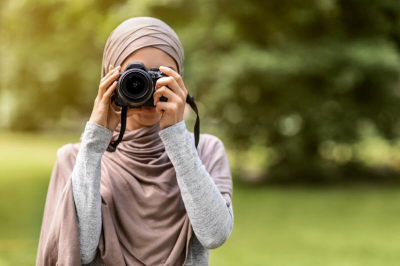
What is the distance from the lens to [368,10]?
10305 mm

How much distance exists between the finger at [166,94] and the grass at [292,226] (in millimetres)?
4781

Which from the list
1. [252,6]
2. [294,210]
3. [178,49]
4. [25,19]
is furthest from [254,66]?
[178,49]

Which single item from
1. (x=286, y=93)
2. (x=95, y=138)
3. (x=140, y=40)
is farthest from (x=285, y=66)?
(x=95, y=138)

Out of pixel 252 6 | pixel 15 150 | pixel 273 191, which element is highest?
pixel 15 150

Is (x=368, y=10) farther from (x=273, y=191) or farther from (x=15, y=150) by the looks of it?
(x=15, y=150)

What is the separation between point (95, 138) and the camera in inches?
65.7

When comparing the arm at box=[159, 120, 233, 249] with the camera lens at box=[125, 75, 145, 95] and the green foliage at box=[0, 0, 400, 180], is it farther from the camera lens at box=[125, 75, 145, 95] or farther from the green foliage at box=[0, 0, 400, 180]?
the green foliage at box=[0, 0, 400, 180]

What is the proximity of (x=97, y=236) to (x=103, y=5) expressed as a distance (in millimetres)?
6545

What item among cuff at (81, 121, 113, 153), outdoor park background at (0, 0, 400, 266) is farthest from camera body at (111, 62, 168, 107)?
outdoor park background at (0, 0, 400, 266)

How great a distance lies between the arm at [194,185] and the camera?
1.66 m

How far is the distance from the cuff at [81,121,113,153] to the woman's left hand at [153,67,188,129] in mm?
195

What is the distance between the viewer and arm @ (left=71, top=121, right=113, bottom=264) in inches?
65.2

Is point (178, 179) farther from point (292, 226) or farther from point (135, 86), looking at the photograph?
point (292, 226)

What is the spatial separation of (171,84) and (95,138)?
0.31 metres
